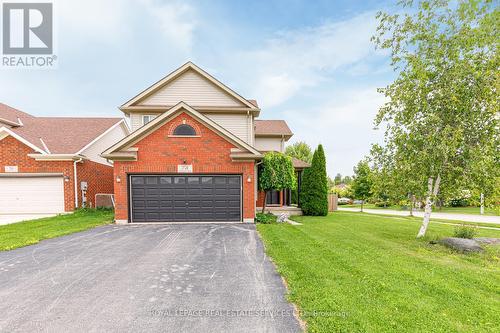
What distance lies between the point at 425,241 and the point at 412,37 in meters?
7.65

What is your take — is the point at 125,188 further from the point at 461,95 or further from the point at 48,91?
the point at 48,91

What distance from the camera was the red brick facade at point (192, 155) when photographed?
453 inches

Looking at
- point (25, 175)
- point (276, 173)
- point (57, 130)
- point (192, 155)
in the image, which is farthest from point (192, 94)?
point (25, 175)

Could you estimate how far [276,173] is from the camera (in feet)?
41.2

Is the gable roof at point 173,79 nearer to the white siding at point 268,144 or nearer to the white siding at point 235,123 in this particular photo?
the white siding at point 235,123

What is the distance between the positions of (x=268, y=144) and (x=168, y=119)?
9.32 meters

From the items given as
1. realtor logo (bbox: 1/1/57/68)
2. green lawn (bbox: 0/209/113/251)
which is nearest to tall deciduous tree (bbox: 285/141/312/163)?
green lawn (bbox: 0/209/113/251)

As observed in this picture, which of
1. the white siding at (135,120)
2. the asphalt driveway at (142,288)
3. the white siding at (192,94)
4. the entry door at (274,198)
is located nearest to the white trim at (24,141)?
the white siding at (135,120)

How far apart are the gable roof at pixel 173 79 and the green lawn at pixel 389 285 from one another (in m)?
10.8

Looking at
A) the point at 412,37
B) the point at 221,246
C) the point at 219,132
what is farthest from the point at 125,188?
the point at 412,37

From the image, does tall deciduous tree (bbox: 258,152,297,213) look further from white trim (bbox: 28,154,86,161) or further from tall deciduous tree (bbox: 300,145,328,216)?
white trim (bbox: 28,154,86,161)

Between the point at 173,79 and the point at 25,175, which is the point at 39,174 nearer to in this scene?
the point at 25,175

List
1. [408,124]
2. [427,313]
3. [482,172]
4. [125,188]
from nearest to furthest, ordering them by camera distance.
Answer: [427,313] → [482,172] → [408,124] → [125,188]

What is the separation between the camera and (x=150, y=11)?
14812mm
